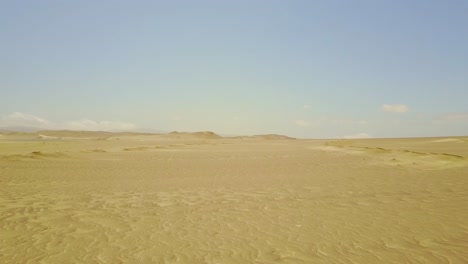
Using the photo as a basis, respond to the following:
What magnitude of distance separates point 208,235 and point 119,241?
1.44 meters

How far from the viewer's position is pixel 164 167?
16125 millimetres

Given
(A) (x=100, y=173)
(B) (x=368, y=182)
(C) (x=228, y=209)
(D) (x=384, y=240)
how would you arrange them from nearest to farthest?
1. (D) (x=384, y=240)
2. (C) (x=228, y=209)
3. (B) (x=368, y=182)
4. (A) (x=100, y=173)

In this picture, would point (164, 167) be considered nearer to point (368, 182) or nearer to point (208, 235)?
point (368, 182)

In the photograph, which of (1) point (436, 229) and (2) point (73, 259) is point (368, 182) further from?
(2) point (73, 259)

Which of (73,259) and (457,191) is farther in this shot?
(457,191)

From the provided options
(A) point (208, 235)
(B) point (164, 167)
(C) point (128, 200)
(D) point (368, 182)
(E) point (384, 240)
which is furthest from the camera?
(B) point (164, 167)

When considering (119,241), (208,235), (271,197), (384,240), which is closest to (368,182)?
(271,197)

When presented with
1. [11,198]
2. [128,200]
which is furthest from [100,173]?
[128,200]

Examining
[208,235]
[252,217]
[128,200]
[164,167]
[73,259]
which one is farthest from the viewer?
[164,167]

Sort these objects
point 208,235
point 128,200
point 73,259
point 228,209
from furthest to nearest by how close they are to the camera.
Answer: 1. point 128,200
2. point 228,209
3. point 208,235
4. point 73,259

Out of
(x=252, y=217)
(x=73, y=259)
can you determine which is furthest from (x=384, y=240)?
(x=73, y=259)

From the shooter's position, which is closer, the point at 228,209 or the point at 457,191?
the point at 228,209

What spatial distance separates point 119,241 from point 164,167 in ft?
35.7

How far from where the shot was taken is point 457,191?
8867 millimetres
